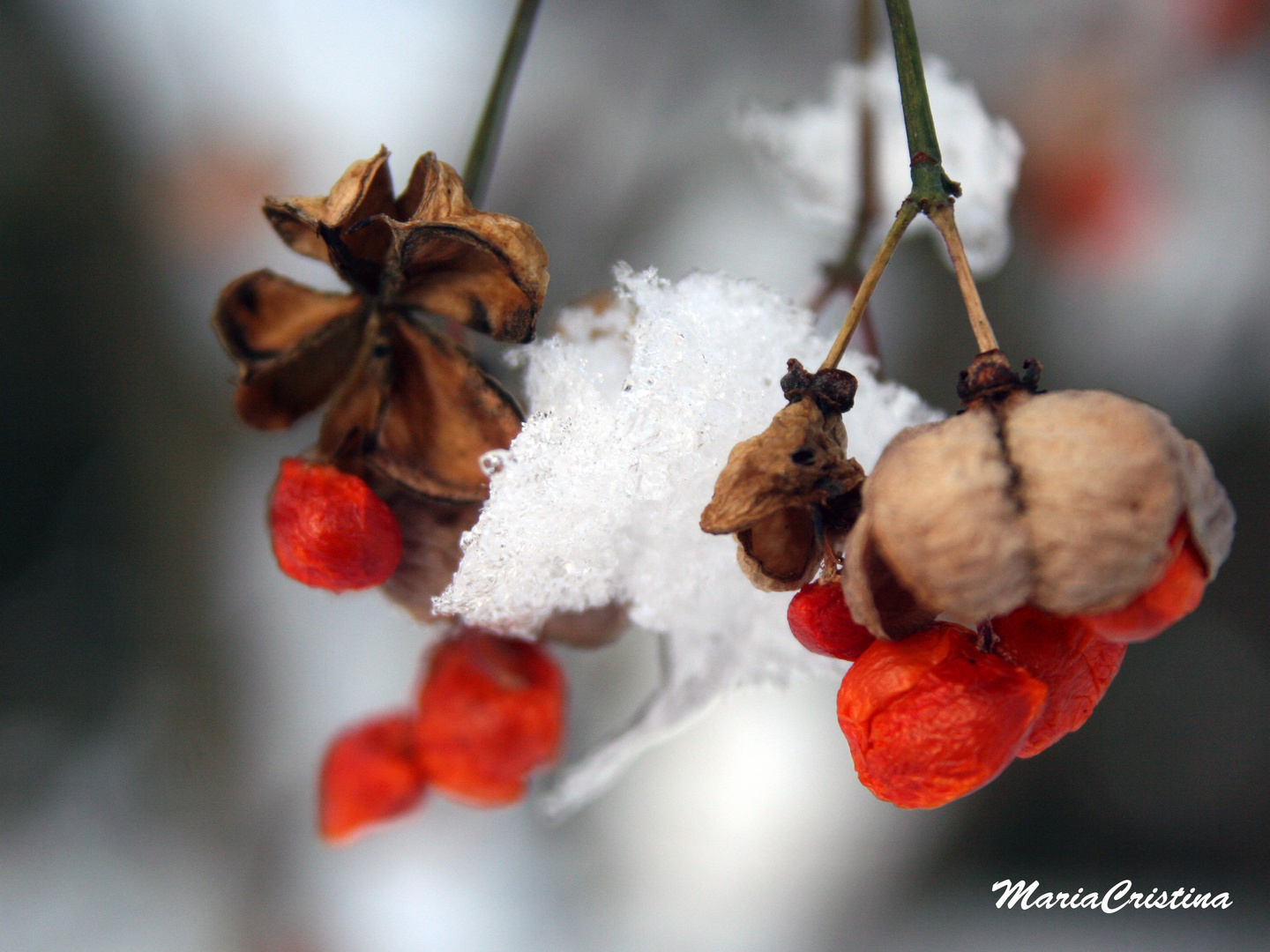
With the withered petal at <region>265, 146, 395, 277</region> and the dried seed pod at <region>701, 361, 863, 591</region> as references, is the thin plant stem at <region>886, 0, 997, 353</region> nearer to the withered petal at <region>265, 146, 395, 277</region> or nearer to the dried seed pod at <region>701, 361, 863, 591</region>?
the dried seed pod at <region>701, 361, 863, 591</region>

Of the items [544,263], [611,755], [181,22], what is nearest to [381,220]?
[544,263]

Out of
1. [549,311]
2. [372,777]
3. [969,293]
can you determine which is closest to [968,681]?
[969,293]

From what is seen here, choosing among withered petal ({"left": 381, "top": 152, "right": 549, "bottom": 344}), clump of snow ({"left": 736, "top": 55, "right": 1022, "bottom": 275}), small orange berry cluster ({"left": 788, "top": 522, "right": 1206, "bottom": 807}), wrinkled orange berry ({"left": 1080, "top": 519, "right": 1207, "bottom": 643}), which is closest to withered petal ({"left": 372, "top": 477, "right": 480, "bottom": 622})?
withered petal ({"left": 381, "top": 152, "right": 549, "bottom": 344})

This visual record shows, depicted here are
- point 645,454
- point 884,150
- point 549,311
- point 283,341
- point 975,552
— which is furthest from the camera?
point 549,311

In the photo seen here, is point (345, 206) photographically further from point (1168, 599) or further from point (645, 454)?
point (1168, 599)

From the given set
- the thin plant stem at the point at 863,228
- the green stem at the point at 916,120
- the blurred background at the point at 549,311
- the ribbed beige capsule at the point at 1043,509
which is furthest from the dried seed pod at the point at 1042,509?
the blurred background at the point at 549,311

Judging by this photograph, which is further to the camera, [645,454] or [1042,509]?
[645,454]

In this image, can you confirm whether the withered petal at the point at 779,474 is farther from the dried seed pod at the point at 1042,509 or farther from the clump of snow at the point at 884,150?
the clump of snow at the point at 884,150
